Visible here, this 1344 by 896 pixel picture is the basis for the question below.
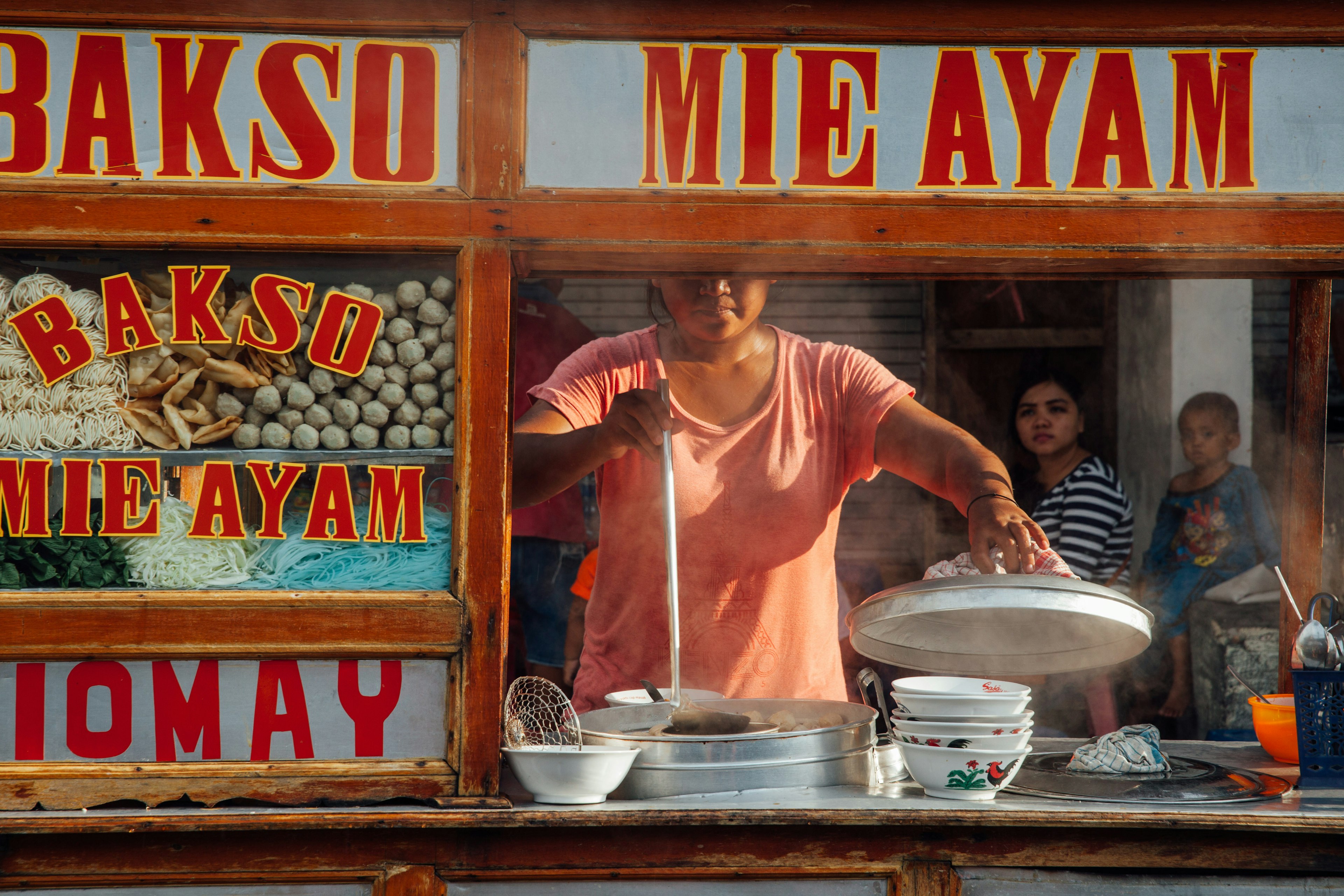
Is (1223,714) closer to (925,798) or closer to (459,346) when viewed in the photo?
(925,798)

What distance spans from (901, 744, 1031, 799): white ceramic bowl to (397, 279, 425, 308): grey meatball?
1.11m

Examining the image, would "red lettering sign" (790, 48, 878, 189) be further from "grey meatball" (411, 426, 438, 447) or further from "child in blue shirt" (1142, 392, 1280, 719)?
"child in blue shirt" (1142, 392, 1280, 719)

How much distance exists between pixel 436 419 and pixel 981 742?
1.04 meters

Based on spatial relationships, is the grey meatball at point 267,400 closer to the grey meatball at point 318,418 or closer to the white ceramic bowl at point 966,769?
the grey meatball at point 318,418

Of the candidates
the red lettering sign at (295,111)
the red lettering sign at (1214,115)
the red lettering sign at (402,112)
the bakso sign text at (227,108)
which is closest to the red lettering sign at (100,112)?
the bakso sign text at (227,108)

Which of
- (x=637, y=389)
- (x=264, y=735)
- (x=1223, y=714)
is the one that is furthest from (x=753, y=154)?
(x=1223, y=714)

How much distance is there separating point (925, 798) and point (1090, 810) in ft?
0.84

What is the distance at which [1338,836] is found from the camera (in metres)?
1.62

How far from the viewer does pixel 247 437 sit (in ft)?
5.66

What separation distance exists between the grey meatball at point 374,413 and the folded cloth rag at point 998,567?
0.99 m

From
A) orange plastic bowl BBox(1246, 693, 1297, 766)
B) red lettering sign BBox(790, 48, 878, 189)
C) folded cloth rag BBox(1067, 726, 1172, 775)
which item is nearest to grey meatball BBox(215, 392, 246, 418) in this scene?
red lettering sign BBox(790, 48, 878, 189)

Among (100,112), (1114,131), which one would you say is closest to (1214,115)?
(1114,131)

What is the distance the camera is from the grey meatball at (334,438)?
5.69 ft

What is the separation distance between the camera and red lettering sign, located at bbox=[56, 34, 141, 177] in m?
1.71
